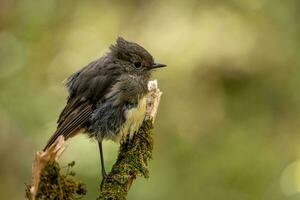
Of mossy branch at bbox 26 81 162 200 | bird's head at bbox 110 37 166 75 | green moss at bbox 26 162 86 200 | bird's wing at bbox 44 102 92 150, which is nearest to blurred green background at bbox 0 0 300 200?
bird's head at bbox 110 37 166 75

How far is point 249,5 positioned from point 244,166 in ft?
6.05

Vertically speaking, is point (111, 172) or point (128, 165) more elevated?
point (128, 165)

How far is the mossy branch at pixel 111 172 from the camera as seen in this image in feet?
14.8

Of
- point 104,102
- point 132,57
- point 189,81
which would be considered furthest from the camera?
point 189,81

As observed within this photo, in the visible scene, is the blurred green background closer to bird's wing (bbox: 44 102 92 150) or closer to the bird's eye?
the bird's eye

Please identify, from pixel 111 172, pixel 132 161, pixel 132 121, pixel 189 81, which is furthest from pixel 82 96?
pixel 189 81

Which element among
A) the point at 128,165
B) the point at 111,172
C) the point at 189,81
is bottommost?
the point at 111,172

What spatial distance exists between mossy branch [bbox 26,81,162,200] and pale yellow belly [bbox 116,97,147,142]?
5 centimetres

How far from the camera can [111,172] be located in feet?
17.6

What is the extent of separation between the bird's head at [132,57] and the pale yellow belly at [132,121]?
40 cm

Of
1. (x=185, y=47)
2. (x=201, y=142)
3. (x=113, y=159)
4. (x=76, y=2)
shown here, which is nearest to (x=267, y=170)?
(x=201, y=142)

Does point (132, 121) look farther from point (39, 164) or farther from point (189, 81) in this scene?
point (189, 81)

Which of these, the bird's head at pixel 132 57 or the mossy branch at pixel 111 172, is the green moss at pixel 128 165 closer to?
the mossy branch at pixel 111 172

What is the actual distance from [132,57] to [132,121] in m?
0.68
